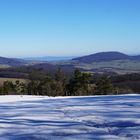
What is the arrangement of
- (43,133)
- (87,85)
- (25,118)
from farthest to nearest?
(87,85) < (25,118) < (43,133)

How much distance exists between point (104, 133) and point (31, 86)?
218ft

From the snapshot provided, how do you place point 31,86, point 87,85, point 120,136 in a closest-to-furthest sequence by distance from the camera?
point 120,136 < point 87,85 < point 31,86

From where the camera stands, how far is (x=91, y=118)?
21.0 ft

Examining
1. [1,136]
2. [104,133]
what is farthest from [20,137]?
[104,133]

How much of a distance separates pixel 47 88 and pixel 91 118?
55919 millimetres

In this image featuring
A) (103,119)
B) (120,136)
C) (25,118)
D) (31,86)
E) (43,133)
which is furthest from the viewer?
(31,86)

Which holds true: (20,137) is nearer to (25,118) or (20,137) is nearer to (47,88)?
(25,118)

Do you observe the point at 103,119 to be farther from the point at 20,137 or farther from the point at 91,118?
the point at 20,137

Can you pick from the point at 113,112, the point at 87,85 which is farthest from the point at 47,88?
the point at 113,112

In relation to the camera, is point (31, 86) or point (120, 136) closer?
point (120, 136)

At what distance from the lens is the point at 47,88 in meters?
62.1

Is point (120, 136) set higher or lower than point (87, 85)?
higher

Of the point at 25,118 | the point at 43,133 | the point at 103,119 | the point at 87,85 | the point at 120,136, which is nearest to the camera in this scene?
the point at 120,136

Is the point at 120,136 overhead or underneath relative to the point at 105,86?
overhead
